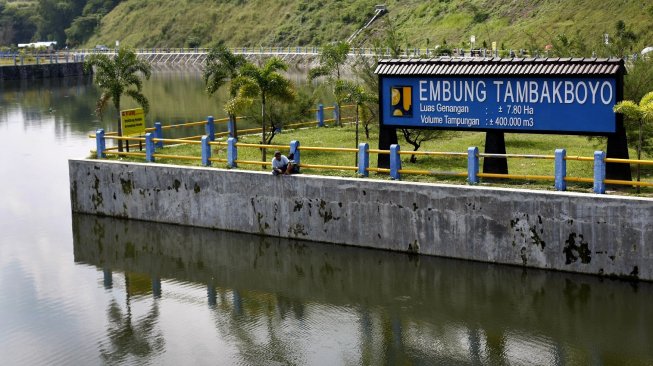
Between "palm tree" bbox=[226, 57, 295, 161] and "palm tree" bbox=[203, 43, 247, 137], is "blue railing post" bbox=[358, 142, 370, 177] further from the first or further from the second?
"palm tree" bbox=[203, 43, 247, 137]

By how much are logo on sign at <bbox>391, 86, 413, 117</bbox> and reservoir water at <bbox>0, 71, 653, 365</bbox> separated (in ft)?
11.9

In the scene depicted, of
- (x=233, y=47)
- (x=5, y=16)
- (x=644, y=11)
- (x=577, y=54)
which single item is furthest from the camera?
(x=5, y=16)

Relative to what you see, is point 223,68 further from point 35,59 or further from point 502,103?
point 35,59

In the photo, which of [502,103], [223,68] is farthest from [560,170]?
[223,68]

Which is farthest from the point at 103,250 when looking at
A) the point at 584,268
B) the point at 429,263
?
the point at 584,268

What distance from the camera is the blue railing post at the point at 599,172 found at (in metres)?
19.3

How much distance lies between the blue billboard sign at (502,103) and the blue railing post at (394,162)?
1.61 metres

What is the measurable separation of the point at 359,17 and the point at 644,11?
134ft

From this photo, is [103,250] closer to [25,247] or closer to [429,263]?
[25,247]

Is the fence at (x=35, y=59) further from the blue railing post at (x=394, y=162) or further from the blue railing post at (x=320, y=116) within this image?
the blue railing post at (x=394, y=162)

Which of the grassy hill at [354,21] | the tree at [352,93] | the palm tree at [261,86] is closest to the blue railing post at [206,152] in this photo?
the palm tree at [261,86]

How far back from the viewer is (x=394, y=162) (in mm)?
21969

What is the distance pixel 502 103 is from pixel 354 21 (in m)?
84.3

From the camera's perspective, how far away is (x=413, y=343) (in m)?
17.1
